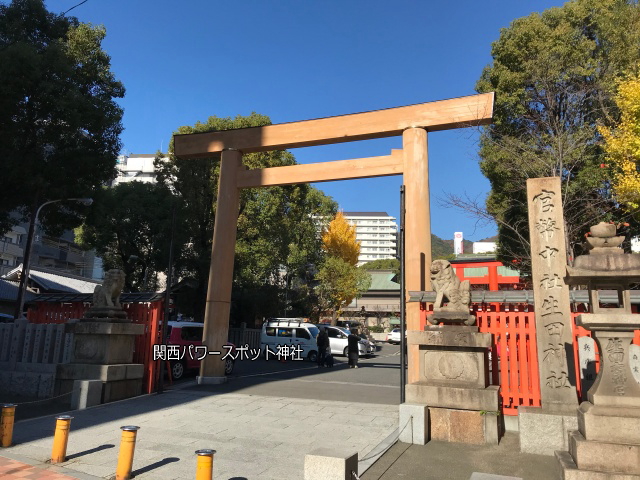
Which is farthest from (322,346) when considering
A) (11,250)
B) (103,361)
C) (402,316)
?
(11,250)

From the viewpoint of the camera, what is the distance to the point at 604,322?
496cm

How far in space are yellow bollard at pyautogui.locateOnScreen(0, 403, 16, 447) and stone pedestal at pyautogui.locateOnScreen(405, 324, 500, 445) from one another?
19.6 ft

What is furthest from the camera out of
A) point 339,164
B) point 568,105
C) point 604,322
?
point 568,105

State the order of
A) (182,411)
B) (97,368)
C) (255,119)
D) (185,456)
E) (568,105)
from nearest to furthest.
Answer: (185,456), (182,411), (97,368), (568,105), (255,119)

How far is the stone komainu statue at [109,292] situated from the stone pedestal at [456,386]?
6.98 m

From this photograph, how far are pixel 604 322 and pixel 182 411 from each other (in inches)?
300

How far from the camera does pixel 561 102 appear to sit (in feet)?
43.8

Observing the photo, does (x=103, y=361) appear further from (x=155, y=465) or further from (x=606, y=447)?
(x=606, y=447)

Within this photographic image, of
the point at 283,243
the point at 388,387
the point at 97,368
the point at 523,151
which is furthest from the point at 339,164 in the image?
the point at 283,243

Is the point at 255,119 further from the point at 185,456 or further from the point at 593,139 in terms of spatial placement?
the point at 185,456

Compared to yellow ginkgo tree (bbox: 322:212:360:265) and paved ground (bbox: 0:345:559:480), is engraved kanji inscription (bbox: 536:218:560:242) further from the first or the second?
yellow ginkgo tree (bbox: 322:212:360:265)

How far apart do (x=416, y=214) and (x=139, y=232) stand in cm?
1874

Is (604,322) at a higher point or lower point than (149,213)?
lower

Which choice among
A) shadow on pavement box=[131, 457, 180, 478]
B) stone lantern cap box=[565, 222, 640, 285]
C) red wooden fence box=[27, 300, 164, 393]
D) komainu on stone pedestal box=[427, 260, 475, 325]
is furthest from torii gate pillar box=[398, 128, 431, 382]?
red wooden fence box=[27, 300, 164, 393]
